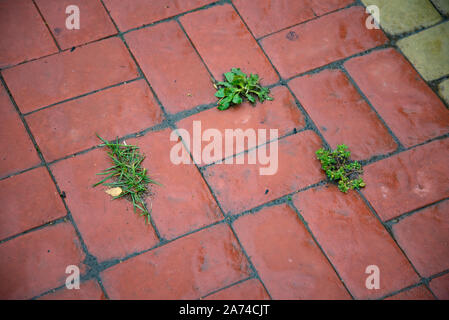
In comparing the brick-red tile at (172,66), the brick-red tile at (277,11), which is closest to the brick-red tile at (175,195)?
the brick-red tile at (172,66)

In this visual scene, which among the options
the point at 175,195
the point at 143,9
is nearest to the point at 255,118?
the point at 175,195

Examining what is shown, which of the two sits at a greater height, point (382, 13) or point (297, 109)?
point (382, 13)

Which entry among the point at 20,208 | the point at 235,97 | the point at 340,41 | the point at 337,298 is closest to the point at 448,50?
the point at 340,41

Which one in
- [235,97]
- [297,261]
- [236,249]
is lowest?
[297,261]

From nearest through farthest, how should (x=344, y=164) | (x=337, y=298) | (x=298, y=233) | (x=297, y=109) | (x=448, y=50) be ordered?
(x=337, y=298) < (x=298, y=233) < (x=344, y=164) < (x=297, y=109) < (x=448, y=50)

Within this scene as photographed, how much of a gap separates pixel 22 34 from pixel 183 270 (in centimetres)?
169

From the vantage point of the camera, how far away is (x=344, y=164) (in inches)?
79.7

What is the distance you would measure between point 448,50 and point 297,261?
1.59 metres

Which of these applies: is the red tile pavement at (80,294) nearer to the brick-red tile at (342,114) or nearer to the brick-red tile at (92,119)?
the brick-red tile at (92,119)

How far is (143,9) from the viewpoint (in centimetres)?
245

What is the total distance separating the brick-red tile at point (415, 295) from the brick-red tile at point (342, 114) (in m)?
0.67

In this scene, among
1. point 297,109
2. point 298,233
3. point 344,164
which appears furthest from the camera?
point 297,109

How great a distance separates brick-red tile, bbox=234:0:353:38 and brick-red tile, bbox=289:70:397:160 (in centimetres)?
41

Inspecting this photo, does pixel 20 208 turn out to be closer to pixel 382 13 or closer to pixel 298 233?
pixel 298 233
